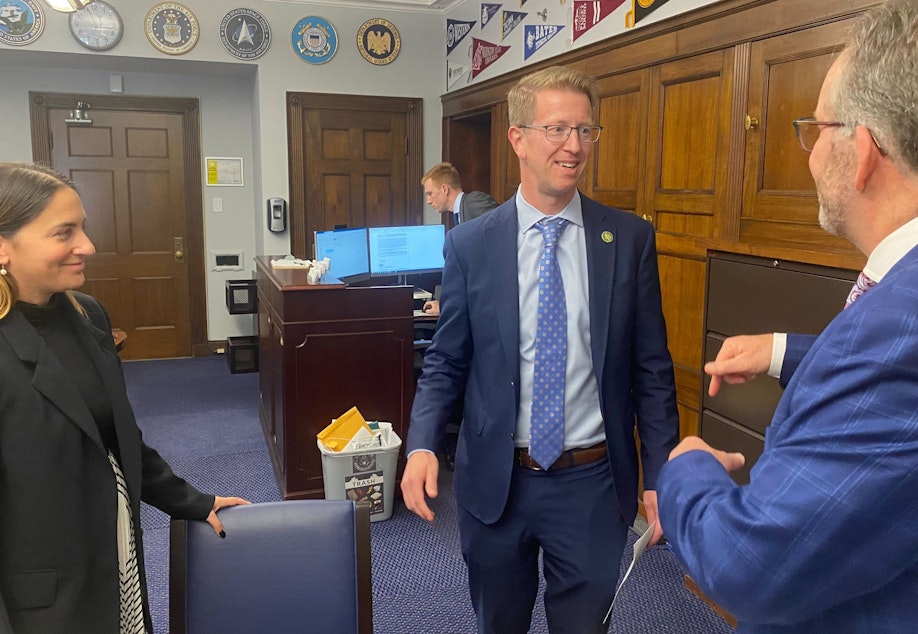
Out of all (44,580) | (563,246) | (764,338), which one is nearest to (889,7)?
Result: (764,338)

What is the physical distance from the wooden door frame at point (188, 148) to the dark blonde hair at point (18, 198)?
4.94 meters

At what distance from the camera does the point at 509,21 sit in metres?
4.43

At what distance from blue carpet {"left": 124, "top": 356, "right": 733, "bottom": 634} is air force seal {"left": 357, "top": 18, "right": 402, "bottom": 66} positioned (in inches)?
105

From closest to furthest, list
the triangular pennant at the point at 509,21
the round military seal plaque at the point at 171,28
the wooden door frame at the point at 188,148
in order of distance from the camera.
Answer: the triangular pennant at the point at 509,21
the round military seal plaque at the point at 171,28
the wooden door frame at the point at 188,148

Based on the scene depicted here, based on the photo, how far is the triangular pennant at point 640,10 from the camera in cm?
298

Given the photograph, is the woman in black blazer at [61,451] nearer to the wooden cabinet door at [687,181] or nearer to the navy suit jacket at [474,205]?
the wooden cabinet door at [687,181]

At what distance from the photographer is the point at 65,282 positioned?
1370 mm

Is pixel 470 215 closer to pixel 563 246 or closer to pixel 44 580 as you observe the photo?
pixel 563 246

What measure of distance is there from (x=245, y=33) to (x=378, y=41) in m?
0.94

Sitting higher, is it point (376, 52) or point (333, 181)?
point (376, 52)

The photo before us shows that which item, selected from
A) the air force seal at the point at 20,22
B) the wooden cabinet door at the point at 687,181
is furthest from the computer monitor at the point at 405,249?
the air force seal at the point at 20,22

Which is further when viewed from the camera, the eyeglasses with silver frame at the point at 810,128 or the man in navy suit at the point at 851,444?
the eyeglasses with silver frame at the point at 810,128

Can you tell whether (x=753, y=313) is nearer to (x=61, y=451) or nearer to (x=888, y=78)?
(x=888, y=78)

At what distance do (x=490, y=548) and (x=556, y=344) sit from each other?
472 millimetres
